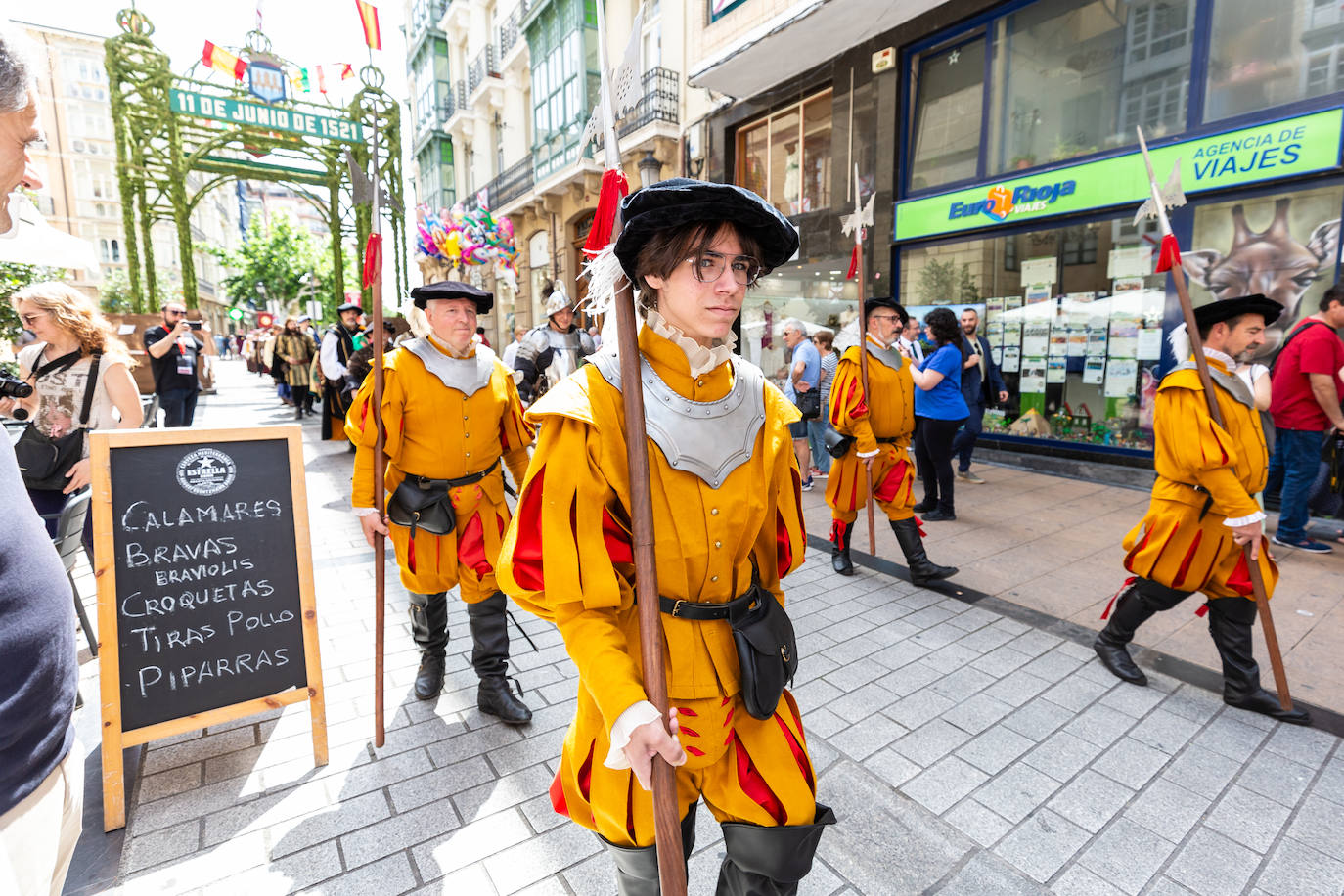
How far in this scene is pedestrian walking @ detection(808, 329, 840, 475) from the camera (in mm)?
8117

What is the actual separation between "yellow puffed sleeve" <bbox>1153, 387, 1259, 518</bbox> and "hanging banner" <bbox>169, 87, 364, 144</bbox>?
1631 cm

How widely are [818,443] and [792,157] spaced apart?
6.03m

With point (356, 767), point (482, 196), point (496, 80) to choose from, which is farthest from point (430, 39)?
point (356, 767)

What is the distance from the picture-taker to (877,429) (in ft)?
16.6

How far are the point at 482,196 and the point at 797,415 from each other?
79.2ft

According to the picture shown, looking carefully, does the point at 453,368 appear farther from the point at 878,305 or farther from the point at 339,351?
the point at 339,351

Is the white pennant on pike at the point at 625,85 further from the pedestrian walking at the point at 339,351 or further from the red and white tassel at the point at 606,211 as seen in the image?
the pedestrian walking at the point at 339,351

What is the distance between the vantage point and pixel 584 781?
1.58 meters

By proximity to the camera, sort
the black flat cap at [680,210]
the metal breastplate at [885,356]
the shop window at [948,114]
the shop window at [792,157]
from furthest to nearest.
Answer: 1. the shop window at [792,157]
2. the shop window at [948,114]
3. the metal breastplate at [885,356]
4. the black flat cap at [680,210]

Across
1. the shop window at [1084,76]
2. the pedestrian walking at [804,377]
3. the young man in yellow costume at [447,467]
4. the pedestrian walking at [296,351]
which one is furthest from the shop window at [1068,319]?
the pedestrian walking at [296,351]

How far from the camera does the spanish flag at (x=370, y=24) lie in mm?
3260

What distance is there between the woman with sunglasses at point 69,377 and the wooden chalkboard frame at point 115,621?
1147 millimetres

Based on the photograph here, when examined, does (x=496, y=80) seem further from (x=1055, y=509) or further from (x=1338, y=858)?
(x=1338, y=858)

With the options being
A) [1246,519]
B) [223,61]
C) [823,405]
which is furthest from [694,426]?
[223,61]
